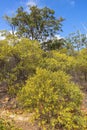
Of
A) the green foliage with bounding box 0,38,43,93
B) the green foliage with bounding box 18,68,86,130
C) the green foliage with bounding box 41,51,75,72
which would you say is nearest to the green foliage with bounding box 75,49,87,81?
the green foliage with bounding box 41,51,75,72

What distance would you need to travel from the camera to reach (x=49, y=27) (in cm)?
3192

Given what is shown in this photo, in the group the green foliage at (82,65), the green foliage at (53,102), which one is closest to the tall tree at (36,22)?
the green foliage at (82,65)

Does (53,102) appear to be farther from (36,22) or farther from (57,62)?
(36,22)

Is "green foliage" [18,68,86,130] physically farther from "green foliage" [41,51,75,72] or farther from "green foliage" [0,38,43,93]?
"green foliage" [41,51,75,72]

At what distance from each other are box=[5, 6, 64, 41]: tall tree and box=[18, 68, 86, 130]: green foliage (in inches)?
719

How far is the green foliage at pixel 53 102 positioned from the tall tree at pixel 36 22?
1825 cm

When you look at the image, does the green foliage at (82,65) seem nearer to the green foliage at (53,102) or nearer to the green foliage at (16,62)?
the green foliage at (16,62)

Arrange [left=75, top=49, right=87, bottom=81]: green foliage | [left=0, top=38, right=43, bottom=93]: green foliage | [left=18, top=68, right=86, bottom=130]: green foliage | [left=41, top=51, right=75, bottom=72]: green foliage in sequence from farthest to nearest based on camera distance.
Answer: [left=75, top=49, right=87, bottom=81]: green foliage < [left=41, top=51, right=75, bottom=72]: green foliage < [left=0, top=38, right=43, bottom=93]: green foliage < [left=18, top=68, right=86, bottom=130]: green foliage

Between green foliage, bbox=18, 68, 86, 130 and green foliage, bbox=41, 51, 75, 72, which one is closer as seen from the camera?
green foliage, bbox=18, 68, 86, 130

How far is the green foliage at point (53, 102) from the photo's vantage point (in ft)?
42.9

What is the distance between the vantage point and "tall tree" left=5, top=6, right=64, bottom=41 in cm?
3147

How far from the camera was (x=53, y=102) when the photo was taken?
13.4 m

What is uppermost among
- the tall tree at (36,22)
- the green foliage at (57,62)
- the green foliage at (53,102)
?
the tall tree at (36,22)

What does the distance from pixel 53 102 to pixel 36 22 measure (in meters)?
19.9
